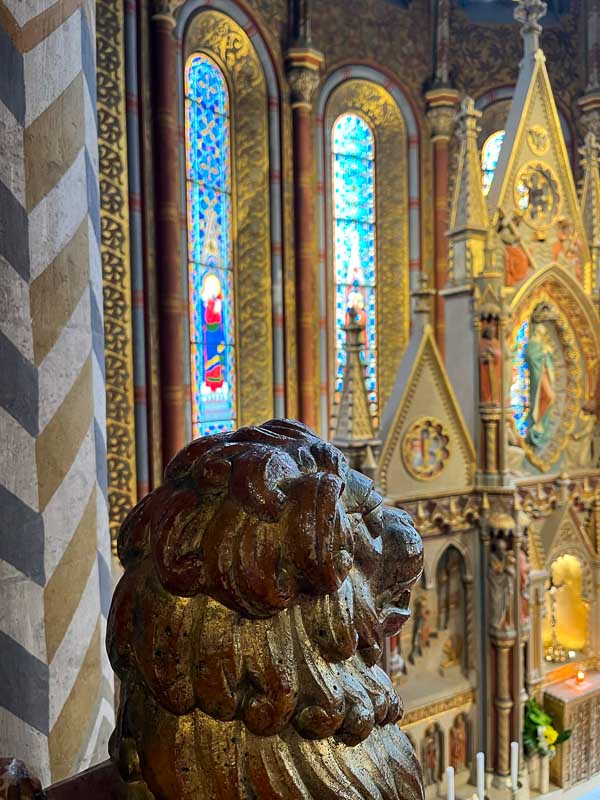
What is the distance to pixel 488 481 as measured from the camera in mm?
4430

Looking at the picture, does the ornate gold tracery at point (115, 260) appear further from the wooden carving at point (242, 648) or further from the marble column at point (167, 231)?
the wooden carving at point (242, 648)

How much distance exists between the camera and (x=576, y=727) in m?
4.69

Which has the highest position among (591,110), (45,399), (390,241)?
(591,110)

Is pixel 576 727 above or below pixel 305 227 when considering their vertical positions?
below

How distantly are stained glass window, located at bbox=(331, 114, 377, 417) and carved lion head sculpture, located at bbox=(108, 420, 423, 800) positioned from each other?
6.57 meters

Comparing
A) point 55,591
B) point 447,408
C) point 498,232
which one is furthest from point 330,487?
point 498,232

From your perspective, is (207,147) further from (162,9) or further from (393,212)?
(393,212)

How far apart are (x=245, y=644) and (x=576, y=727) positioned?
4.94 metres

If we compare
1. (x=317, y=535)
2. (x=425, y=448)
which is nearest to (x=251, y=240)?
(x=425, y=448)

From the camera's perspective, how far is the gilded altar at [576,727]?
15.1ft

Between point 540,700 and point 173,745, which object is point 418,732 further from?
point 173,745

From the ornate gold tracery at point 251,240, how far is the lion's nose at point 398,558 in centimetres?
565

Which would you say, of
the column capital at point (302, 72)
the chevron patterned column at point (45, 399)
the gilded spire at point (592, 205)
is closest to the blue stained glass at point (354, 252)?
the column capital at point (302, 72)

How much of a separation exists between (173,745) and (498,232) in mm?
4464
